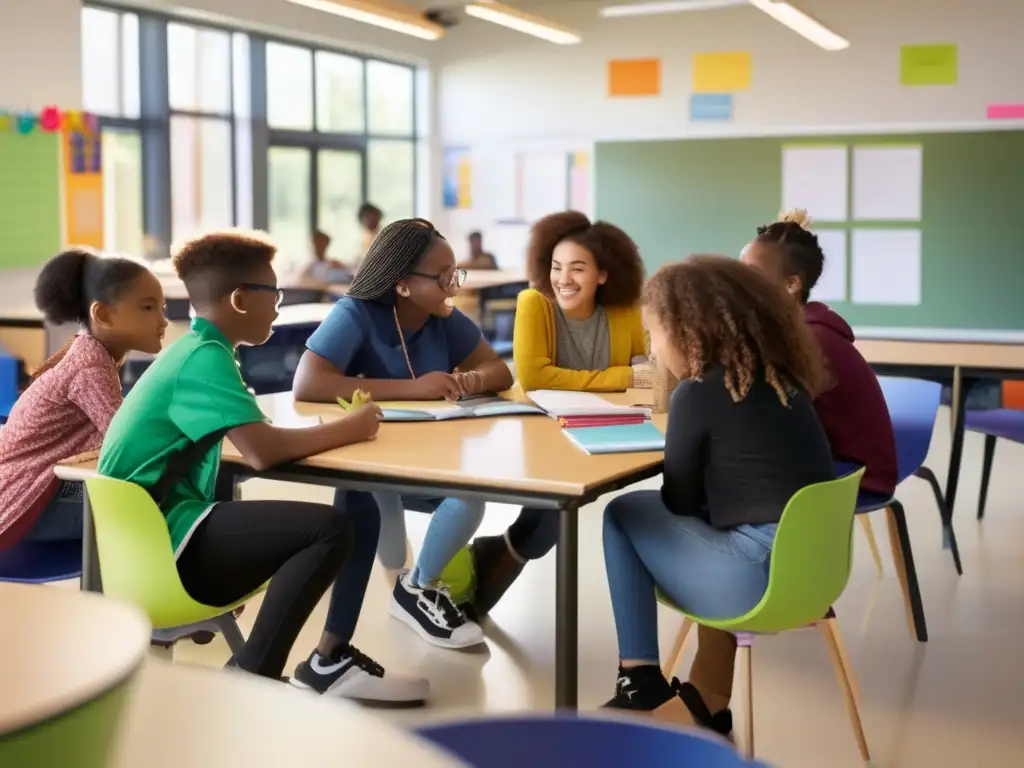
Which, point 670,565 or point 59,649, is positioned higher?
point 59,649

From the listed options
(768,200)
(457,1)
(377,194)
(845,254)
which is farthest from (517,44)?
(845,254)

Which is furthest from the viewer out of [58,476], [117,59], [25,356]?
[117,59]

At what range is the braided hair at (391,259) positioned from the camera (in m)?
3.36

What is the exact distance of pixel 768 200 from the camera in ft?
31.6

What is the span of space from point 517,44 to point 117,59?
3.80 m

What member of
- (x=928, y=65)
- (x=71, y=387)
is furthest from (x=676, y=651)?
(x=928, y=65)

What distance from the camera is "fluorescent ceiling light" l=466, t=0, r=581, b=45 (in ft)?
26.3

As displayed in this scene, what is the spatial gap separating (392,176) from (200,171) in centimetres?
237

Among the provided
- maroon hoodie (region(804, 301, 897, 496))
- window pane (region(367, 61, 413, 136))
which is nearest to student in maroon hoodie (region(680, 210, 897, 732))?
maroon hoodie (region(804, 301, 897, 496))

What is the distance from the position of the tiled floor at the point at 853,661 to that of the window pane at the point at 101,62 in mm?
5347

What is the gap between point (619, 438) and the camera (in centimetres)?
274

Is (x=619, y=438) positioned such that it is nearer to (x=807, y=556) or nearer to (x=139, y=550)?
(x=807, y=556)

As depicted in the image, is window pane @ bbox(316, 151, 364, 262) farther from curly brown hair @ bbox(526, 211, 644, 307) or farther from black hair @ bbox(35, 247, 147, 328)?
black hair @ bbox(35, 247, 147, 328)

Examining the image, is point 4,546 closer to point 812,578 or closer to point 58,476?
point 58,476
